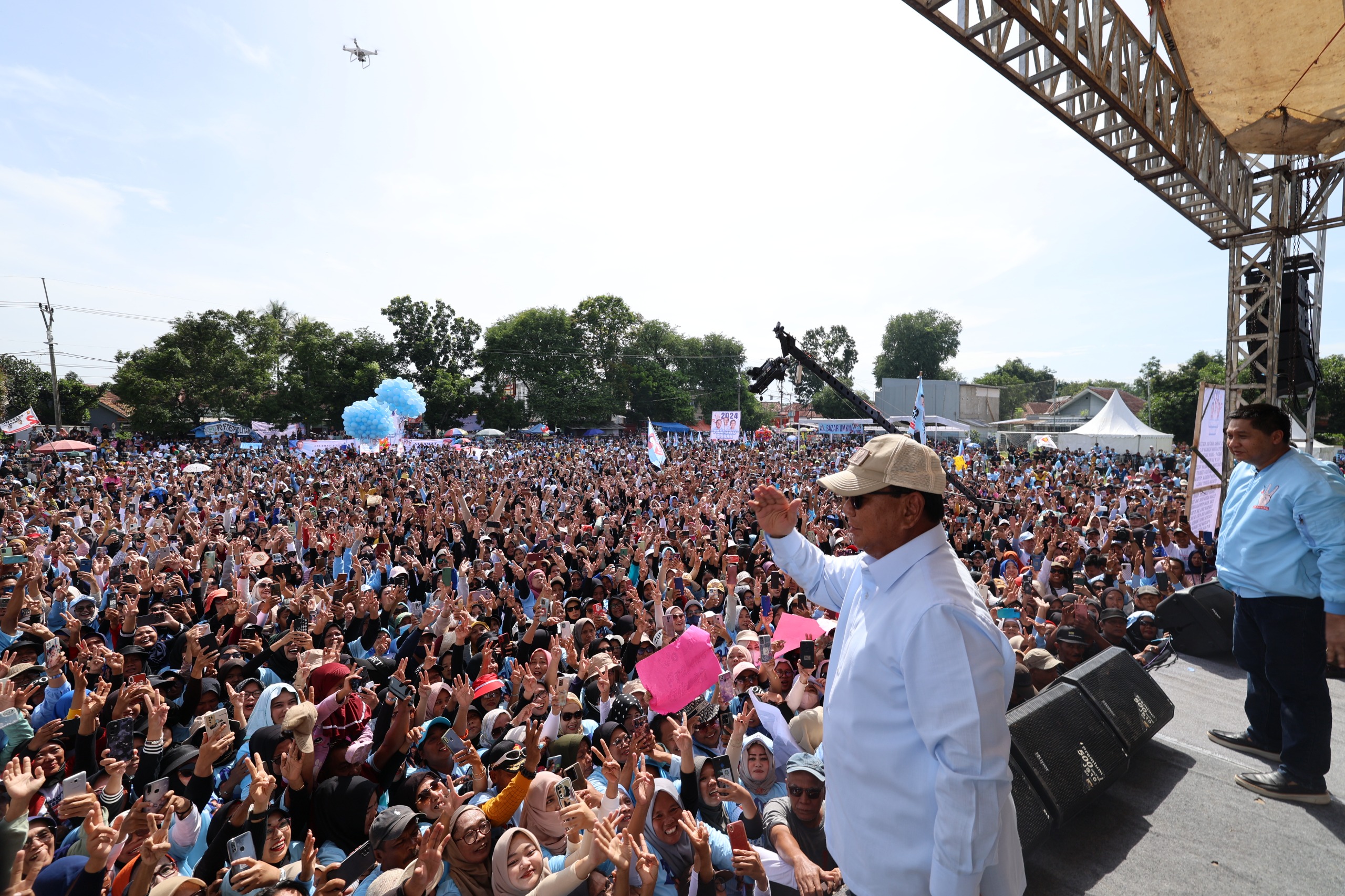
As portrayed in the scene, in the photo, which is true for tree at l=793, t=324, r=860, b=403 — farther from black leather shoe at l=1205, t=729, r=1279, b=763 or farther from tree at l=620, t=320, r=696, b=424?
black leather shoe at l=1205, t=729, r=1279, b=763

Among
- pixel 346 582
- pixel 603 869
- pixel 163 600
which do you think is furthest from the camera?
pixel 346 582

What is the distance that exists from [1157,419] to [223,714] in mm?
47337

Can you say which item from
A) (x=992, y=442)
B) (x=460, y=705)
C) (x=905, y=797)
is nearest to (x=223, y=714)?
(x=460, y=705)

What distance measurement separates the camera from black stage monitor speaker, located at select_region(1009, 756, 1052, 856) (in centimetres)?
210

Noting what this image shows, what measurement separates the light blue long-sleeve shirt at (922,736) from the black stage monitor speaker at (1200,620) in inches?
155

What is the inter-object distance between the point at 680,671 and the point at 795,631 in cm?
113

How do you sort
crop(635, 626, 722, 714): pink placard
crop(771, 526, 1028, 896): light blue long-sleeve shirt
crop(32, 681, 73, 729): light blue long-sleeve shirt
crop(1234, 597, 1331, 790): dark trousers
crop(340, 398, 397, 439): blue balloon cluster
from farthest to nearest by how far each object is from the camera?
1. crop(340, 398, 397, 439): blue balloon cluster
2. crop(32, 681, 73, 729): light blue long-sleeve shirt
3. crop(635, 626, 722, 714): pink placard
4. crop(1234, 597, 1331, 790): dark trousers
5. crop(771, 526, 1028, 896): light blue long-sleeve shirt

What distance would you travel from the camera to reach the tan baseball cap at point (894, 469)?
144cm

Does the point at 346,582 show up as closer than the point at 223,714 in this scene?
No

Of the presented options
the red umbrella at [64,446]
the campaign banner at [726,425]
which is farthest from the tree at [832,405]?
the red umbrella at [64,446]

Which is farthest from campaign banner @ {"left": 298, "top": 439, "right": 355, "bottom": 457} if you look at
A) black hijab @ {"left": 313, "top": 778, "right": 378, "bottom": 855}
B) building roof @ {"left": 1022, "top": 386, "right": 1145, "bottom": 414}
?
building roof @ {"left": 1022, "top": 386, "right": 1145, "bottom": 414}

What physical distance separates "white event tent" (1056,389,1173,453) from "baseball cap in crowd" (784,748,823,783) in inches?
1199

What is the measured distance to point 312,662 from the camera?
4.23 m

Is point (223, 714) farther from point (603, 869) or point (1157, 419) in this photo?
point (1157, 419)
